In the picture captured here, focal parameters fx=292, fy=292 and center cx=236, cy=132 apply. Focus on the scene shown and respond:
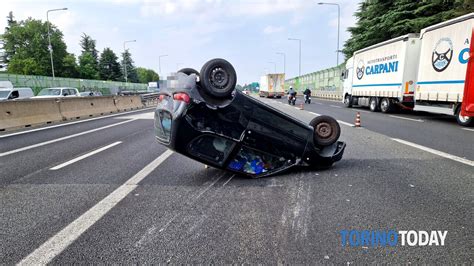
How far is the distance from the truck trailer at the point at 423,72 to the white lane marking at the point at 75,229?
10.4 metres

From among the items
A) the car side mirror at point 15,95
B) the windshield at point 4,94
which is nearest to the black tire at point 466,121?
the car side mirror at point 15,95

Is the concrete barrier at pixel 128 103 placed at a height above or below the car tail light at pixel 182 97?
below

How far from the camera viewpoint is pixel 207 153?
4.35m

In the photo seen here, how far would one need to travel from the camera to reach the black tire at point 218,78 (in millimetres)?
4148

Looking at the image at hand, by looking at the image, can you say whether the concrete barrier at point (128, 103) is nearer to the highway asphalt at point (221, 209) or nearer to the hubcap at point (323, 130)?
the highway asphalt at point (221, 209)

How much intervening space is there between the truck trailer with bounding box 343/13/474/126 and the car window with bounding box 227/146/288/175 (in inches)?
317

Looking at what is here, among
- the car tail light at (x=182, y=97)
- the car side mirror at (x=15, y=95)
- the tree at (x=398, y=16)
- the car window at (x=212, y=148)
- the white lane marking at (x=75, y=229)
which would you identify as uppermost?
the tree at (x=398, y=16)

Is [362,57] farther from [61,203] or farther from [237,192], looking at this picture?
[61,203]

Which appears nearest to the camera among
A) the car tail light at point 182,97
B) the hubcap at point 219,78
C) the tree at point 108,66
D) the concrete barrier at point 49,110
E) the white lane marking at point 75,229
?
the white lane marking at point 75,229

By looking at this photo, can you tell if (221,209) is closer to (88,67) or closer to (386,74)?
(386,74)

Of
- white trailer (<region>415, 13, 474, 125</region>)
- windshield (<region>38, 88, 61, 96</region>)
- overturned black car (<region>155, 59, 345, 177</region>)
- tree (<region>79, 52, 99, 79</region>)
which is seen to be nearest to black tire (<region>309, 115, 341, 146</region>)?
overturned black car (<region>155, 59, 345, 177</region>)

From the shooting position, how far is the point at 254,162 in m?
4.64

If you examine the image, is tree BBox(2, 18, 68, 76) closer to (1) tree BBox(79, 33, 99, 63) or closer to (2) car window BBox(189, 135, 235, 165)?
(1) tree BBox(79, 33, 99, 63)

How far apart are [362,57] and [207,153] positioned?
761 inches
